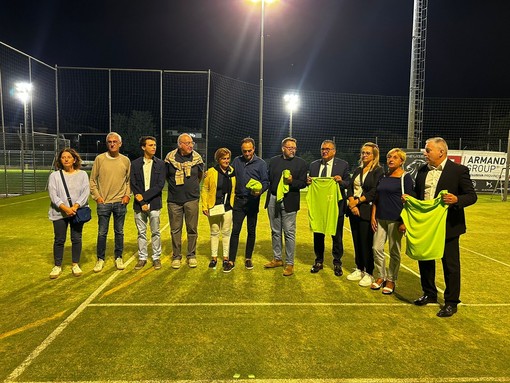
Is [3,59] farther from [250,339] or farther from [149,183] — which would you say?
[250,339]

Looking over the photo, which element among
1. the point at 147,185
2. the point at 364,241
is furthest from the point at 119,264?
the point at 364,241

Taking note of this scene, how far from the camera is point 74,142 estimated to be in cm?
2092

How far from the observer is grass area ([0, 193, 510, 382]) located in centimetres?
277

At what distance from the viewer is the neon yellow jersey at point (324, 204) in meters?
4.97

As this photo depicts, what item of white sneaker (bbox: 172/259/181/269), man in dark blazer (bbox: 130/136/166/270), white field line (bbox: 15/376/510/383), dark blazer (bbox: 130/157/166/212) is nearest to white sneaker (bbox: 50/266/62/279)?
man in dark blazer (bbox: 130/136/166/270)

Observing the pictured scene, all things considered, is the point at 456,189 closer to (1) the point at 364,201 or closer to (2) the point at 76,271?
(1) the point at 364,201

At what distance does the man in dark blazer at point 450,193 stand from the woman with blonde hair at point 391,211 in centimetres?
29

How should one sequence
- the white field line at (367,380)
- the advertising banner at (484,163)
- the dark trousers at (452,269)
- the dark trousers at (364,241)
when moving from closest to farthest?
the white field line at (367,380), the dark trousers at (452,269), the dark trousers at (364,241), the advertising banner at (484,163)

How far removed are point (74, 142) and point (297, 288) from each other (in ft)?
65.7

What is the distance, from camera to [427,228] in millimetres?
3758

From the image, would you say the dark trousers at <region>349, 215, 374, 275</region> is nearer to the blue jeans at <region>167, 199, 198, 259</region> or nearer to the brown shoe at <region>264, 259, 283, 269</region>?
the brown shoe at <region>264, 259, 283, 269</region>

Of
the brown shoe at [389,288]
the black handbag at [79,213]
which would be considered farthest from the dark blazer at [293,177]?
the black handbag at [79,213]

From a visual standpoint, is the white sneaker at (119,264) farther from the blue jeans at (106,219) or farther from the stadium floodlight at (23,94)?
the stadium floodlight at (23,94)

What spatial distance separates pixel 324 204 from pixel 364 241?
75 centimetres
